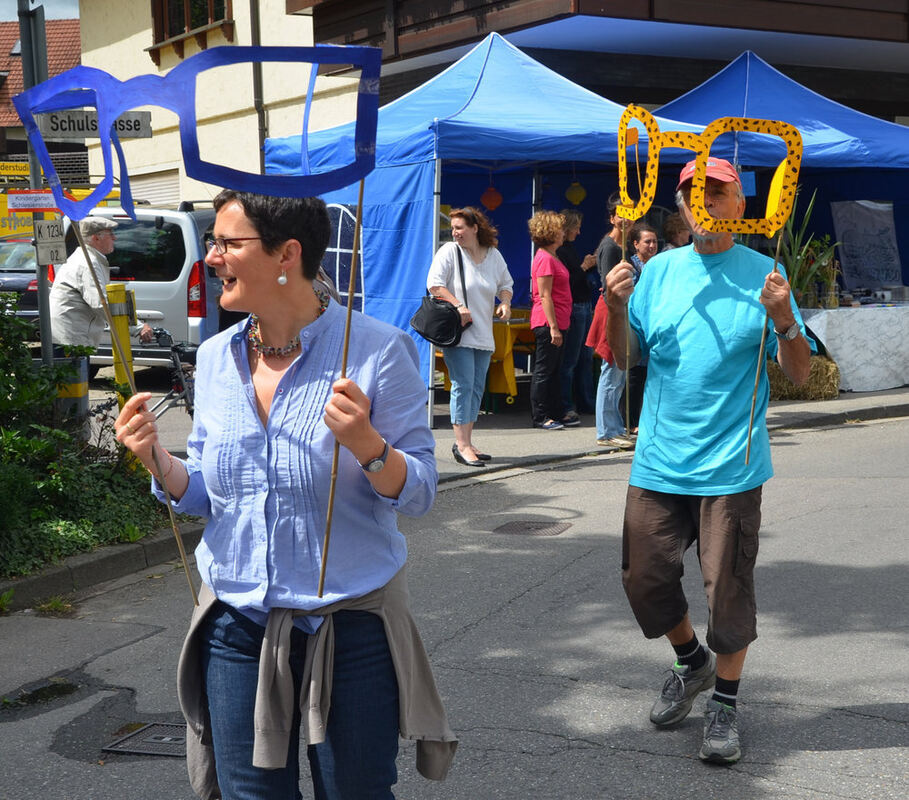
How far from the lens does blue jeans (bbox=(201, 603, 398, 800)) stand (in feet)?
8.11

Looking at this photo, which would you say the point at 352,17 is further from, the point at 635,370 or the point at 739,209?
the point at 739,209

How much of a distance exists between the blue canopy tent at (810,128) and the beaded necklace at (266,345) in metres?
10.00

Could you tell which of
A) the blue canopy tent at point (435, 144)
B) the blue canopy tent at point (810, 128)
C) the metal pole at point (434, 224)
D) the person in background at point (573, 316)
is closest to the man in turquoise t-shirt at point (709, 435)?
the blue canopy tent at point (435, 144)

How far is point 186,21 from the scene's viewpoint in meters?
23.3

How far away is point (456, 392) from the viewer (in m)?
9.30

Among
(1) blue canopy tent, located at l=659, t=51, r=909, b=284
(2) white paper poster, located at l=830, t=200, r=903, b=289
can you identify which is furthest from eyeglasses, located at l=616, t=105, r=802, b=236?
(2) white paper poster, located at l=830, t=200, r=903, b=289

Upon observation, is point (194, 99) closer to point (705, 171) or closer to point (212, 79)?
point (705, 171)

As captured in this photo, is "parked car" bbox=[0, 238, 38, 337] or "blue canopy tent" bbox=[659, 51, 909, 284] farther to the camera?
"parked car" bbox=[0, 238, 38, 337]

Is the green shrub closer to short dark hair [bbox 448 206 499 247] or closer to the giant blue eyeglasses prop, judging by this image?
short dark hair [bbox 448 206 499 247]

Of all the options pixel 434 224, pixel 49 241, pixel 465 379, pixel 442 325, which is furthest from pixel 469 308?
pixel 49 241

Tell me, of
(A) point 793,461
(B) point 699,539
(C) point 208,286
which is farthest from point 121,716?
(C) point 208,286

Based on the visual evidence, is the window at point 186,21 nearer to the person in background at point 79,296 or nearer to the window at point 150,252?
the window at point 150,252

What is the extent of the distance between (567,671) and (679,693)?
677 millimetres

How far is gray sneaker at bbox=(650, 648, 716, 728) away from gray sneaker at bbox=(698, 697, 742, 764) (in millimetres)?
203
